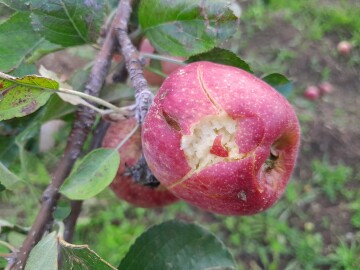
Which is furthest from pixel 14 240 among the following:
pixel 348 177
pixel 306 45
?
pixel 306 45

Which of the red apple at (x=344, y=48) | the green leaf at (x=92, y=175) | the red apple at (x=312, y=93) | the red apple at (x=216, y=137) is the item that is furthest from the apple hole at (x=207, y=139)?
the red apple at (x=344, y=48)

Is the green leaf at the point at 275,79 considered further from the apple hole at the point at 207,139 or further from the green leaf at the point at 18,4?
the green leaf at the point at 18,4

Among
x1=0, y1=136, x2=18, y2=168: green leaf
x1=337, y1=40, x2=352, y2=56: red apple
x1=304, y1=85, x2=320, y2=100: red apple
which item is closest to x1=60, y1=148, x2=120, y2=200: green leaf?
x1=0, y1=136, x2=18, y2=168: green leaf

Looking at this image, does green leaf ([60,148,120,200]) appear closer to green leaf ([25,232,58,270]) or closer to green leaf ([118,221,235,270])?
green leaf ([25,232,58,270])

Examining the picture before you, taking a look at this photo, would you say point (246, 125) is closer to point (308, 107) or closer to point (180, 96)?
point (180, 96)

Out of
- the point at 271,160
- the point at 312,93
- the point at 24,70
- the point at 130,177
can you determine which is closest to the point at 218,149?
the point at 271,160

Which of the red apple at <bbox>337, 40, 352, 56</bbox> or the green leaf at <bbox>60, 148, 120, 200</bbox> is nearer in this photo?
the green leaf at <bbox>60, 148, 120, 200</bbox>
